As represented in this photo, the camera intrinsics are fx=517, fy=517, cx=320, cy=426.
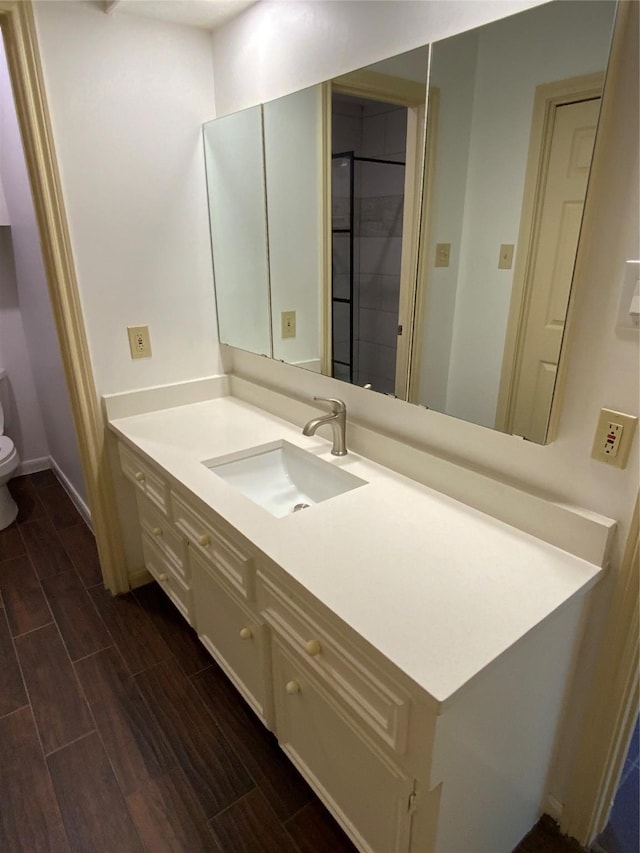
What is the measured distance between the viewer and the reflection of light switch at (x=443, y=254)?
131 centimetres

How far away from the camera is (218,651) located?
5.50ft

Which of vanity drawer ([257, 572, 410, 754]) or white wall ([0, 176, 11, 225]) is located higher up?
white wall ([0, 176, 11, 225])

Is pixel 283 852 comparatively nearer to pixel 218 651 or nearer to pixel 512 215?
pixel 218 651

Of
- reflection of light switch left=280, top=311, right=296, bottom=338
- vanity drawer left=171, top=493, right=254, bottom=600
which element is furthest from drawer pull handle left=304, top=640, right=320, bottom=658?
reflection of light switch left=280, top=311, right=296, bottom=338

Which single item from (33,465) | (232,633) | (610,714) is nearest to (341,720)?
(232,633)

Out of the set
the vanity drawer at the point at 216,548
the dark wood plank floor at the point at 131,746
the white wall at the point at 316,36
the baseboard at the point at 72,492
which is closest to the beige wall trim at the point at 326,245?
the white wall at the point at 316,36

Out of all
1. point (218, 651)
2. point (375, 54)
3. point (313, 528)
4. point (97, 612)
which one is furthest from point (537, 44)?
point (97, 612)

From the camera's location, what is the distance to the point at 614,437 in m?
1.05

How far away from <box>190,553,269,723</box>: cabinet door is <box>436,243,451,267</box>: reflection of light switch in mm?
1022

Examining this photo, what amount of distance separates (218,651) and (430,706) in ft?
3.40

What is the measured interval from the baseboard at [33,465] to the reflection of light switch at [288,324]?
2356 millimetres

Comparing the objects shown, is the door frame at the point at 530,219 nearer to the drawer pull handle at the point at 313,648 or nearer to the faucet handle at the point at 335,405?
the faucet handle at the point at 335,405

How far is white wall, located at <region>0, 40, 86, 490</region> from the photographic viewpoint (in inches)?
91.4

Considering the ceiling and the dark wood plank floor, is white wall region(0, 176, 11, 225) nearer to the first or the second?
the ceiling
